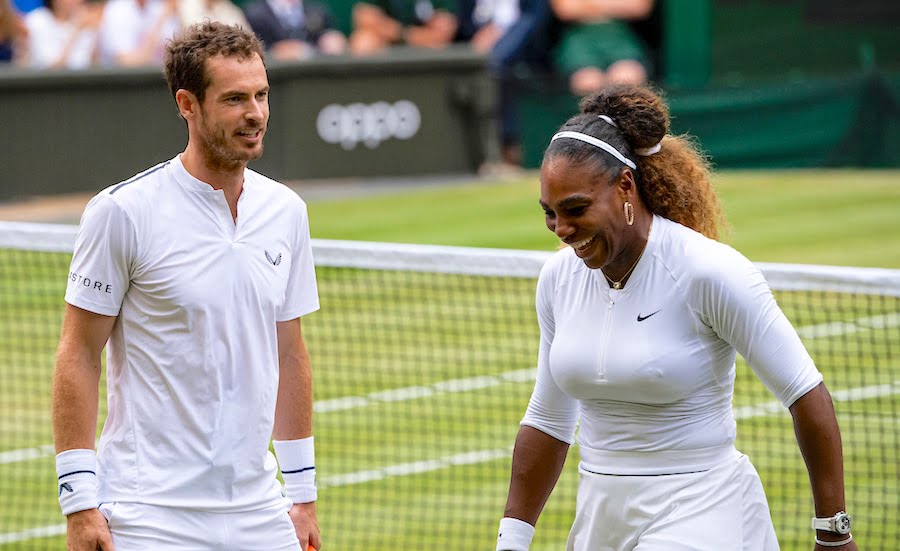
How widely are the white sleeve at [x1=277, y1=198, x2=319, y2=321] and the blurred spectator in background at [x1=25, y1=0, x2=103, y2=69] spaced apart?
1438 centimetres

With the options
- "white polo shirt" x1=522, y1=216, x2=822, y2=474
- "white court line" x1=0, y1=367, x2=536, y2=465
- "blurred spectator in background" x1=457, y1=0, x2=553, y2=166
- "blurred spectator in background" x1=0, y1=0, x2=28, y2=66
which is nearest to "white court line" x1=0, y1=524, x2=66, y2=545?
"white court line" x1=0, y1=367, x2=536, y2=465

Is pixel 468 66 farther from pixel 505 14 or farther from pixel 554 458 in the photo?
pixel 554 458

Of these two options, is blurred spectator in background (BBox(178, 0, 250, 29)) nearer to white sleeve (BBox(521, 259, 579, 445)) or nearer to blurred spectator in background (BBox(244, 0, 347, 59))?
blurred spectator in background (BBox(244, 0, 347, 59))

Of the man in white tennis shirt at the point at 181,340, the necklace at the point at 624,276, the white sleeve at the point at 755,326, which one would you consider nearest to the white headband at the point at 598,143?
the necklace at the point at 624,276

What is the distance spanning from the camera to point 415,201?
18969mm

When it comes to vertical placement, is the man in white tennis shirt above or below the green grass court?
above

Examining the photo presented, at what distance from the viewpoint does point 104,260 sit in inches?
165

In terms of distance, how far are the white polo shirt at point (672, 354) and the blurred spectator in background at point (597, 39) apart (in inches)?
731

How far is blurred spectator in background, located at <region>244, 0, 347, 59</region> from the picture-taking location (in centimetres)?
2036

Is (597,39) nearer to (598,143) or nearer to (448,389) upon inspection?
(448,389)

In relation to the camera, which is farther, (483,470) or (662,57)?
(662,57)

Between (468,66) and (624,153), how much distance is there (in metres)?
16.7

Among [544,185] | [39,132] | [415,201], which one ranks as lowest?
[415,201]

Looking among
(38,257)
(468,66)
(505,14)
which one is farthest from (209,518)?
(505,14)
